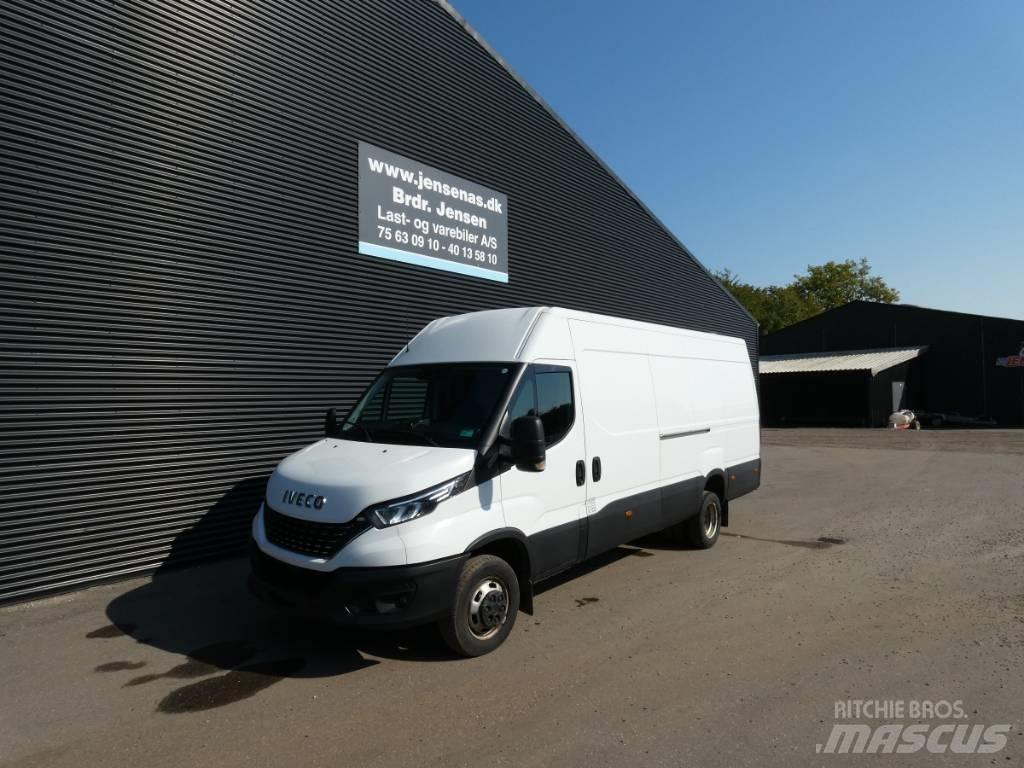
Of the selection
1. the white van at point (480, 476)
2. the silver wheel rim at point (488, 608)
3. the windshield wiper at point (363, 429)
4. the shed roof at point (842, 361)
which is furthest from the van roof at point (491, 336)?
the shed roof at point (842, 361)

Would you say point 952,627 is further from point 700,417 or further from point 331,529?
point 331,529

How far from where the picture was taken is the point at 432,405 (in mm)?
5199

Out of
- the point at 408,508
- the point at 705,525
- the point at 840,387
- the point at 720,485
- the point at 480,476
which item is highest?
the point at 840,387

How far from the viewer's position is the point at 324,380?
858 cm

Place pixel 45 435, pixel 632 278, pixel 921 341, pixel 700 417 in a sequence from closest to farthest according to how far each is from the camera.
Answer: pixel 45 435 < pixel 700 417 < pixel 632 278 < pixel 921 341

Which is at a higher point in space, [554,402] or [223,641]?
[554,402]

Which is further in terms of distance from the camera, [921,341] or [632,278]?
[921,341]

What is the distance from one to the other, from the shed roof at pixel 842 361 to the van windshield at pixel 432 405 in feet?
100.0

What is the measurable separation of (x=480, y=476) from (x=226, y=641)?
2.43 metres

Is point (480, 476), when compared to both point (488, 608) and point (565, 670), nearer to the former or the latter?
point (488, 608)

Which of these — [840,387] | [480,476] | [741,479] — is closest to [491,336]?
[480,476]

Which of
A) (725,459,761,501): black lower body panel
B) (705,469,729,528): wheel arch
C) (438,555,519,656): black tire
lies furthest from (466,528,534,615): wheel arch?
(725,459,761,501): black lower body panel

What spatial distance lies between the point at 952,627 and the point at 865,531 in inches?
144

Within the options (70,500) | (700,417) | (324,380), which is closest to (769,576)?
(700,417)
